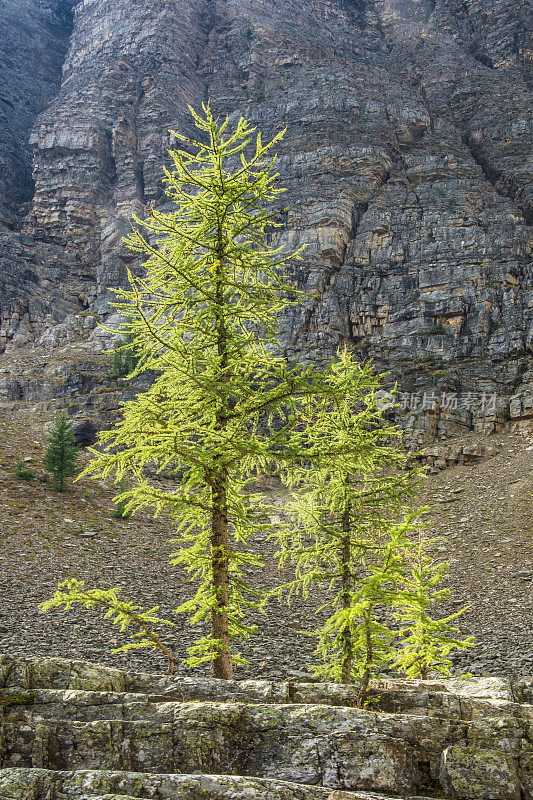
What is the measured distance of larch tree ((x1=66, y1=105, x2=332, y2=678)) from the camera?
8586 millimetres

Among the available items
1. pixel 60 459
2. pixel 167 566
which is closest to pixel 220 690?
pixel 167 566

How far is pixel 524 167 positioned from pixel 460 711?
288 ft

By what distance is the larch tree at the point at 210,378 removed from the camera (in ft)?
28.2

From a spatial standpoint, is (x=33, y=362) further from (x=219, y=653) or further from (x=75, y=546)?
(x=219, y=653)

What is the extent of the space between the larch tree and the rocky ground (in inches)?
110

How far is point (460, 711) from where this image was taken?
23.5 feet

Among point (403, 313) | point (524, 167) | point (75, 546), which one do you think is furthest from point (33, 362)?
point (524, 167)

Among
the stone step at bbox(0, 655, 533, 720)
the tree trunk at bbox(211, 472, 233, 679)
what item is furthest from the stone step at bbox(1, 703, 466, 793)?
the tree trunk at bbox(211, 472, 233, 679)

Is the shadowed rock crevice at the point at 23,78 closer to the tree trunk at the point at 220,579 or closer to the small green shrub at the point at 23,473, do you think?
the small green shrub at the point at 23,473

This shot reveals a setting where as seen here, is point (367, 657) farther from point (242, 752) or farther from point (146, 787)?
point (146, 787)

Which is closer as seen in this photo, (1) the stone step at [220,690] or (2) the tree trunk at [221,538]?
(1) the stone step at [220,690]

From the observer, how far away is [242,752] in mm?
5980

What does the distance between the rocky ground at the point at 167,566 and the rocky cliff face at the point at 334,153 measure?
1704 centimetres

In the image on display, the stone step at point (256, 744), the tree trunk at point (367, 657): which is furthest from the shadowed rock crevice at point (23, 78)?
the tree trunk at point (367, 657)
